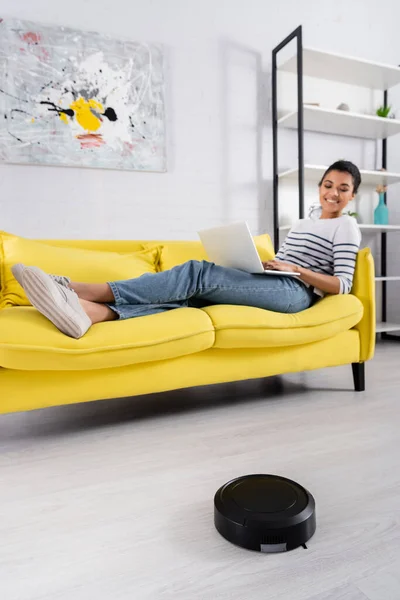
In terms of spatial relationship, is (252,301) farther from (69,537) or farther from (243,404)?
(69,537)

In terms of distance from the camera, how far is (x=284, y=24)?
2975 mm

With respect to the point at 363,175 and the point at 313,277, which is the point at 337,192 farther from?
the point at 363,175

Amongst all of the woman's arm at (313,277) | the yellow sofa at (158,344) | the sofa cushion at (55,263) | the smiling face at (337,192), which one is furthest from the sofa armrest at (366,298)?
the sofa cushion at (55,263)

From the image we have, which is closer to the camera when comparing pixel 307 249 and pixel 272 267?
pixel 272 267

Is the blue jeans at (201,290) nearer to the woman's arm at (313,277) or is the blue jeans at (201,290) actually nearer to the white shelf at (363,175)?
the woman's arm at (313,277)

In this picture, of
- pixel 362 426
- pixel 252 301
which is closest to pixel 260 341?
pixel 252 301

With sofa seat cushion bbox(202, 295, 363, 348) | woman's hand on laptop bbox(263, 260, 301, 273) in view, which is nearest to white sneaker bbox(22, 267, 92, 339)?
sofa seat cushion bbox(202, 295, 363, 348)

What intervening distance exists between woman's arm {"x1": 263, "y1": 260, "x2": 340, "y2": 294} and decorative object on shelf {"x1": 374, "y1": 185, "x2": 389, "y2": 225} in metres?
1.58

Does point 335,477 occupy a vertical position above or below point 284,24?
below

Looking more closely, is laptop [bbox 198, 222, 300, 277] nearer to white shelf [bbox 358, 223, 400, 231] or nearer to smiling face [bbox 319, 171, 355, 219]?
smiling face [bbox 319, 171, 355, 219]

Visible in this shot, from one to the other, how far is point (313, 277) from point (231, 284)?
37 centimetres

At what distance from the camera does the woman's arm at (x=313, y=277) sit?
1.75 m

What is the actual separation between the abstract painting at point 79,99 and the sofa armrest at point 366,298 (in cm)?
144

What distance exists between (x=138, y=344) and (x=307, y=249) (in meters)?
0.96
